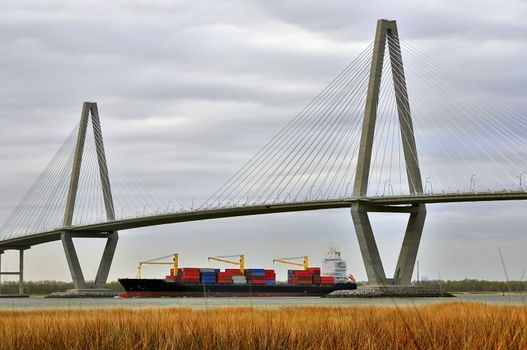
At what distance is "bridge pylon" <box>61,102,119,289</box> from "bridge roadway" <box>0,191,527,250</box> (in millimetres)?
760

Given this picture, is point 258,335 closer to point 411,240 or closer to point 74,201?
point 411,240

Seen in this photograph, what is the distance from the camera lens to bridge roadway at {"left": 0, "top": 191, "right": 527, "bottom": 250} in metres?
51.5

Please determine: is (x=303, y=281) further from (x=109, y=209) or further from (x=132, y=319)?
(x=132, y=319)

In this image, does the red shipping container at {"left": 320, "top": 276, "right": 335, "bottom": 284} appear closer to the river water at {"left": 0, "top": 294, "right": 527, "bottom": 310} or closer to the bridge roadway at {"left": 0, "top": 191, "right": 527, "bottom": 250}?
the bridge roadway at {"left": 0, "top": 191, "right": 527, "bottom": 250}

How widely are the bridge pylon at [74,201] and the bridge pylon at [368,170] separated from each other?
26024 millimetres

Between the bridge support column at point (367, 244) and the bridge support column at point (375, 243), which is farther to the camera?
the bridge support column at point (375, 243)

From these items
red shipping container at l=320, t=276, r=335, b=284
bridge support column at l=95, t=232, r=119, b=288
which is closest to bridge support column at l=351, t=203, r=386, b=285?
bridge support column at l=95, t=232, r=119, b=288

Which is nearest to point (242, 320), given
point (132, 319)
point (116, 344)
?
point (132, 319)

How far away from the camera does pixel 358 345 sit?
8984mm

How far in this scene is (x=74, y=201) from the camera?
252 feet

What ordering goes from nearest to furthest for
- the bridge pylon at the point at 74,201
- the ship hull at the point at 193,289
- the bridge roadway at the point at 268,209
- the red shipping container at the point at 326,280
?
the bridge roadway at the point at 268,209
the bridge pylon at the point at 74,201
the ship hull at the point at 193,289
the red shipping container at the point at 326,280

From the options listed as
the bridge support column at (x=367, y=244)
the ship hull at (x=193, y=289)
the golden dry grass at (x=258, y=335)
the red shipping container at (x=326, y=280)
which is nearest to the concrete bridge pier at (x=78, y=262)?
the ship hull at (x=193, y=289)

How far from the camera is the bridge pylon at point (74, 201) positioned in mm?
73625

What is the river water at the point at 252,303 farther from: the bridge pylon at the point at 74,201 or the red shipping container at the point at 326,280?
the red shipping container at the point at 326,280
